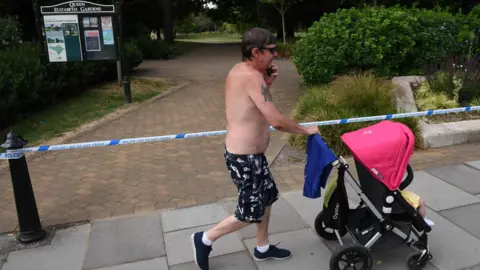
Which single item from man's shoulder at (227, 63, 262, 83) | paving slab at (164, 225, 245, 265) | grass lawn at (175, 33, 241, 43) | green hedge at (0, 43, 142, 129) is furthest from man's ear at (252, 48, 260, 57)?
grass lawn at (175, 33, 241, 43)

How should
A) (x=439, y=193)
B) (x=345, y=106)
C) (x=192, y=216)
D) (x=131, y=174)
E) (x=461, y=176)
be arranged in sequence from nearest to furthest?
(x=192, y=216)
(x=439, y=193)
(x=461, y=176)
(x=131, y=174)
(x=345, y=106)

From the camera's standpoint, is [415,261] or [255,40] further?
[415,261]

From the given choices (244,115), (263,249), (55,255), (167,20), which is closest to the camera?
(244,115)

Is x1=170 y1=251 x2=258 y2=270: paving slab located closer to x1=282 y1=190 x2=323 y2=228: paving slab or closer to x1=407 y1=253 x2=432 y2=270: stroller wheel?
x1=282 y1=190 x2=323 y2=228: paving slab

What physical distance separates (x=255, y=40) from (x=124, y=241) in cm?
206

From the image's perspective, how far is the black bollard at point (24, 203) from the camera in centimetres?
352

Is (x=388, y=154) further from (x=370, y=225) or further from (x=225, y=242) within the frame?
(x=225, y=242)

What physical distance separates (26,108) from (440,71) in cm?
779

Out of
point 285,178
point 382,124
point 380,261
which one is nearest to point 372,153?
point 382,124

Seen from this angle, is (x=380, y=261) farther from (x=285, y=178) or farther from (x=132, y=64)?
(x=132, y=64)

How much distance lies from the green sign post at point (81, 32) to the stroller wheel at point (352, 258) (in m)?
7.62

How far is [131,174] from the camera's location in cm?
524

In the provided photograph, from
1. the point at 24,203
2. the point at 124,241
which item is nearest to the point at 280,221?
the point at 124,241

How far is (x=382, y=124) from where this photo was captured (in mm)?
2982
